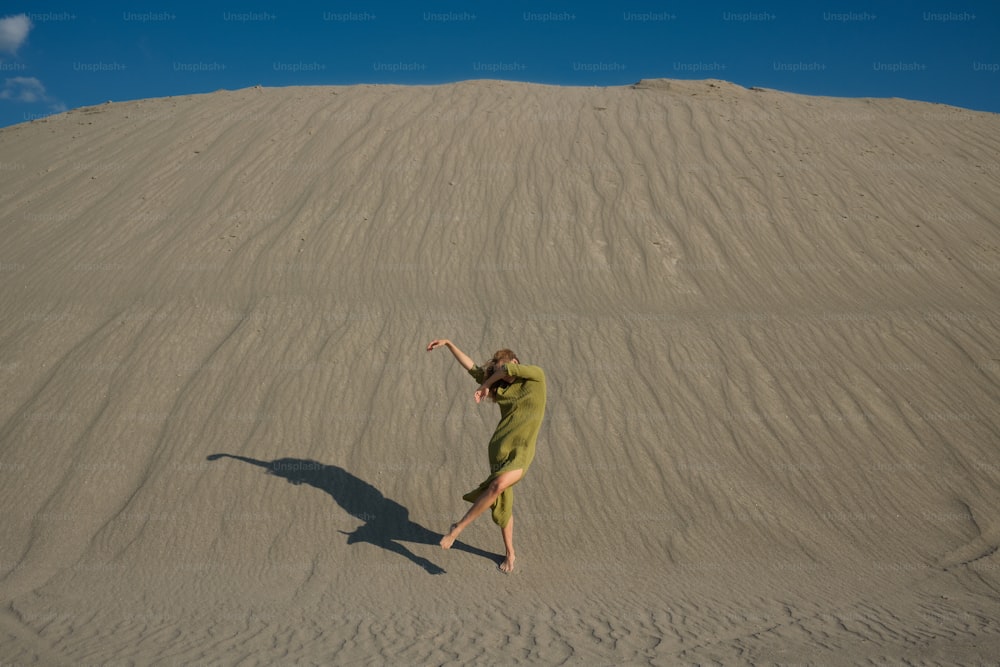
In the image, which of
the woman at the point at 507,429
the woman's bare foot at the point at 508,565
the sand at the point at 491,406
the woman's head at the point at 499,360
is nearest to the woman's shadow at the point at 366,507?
the sand at the point at 491,406

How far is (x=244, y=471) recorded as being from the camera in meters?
5.59

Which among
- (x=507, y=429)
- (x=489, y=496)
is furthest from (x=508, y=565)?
(x=507, y=429)

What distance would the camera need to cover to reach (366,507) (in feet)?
17.3

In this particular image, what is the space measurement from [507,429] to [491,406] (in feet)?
6.07

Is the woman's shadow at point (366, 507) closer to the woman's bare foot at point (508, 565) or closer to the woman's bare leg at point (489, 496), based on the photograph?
the woman's bare foot at point (508, 565)

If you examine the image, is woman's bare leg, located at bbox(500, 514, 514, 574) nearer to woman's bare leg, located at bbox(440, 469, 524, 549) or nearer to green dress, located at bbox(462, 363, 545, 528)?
green dress, located at bbox(462, 363, 545, 528)

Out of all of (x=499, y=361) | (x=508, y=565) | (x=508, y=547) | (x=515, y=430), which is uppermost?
(x=499, y=361)

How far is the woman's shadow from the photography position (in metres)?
4.93

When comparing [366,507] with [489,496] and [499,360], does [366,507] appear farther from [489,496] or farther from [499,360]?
[499,360]

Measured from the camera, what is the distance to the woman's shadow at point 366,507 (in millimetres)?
4934

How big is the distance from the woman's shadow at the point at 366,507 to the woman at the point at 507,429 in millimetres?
495

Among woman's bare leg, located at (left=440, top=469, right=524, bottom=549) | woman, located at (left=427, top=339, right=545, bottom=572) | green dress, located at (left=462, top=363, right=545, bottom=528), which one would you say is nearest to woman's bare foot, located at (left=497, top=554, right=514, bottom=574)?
woman, located at (left=427, top=339, right=545, bottom=572)

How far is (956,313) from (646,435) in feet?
14.8

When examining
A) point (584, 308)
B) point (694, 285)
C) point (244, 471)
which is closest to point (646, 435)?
point (584, 308)
